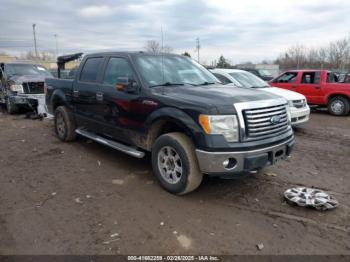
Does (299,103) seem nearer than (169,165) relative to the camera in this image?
No

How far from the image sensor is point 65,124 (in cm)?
667

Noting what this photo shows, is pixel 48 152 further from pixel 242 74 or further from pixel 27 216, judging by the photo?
pixel 242 74

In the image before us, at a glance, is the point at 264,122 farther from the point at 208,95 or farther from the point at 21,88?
the point at 21,88

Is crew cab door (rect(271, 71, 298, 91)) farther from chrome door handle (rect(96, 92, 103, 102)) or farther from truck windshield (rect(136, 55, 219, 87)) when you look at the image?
chrome door handle (rect(96, 92, 103, 102))

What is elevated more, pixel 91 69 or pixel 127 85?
pixel 91 69

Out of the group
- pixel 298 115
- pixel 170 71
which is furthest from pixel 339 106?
pixel 170 71

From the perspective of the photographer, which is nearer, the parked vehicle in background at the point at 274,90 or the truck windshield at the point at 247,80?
the parked vehicle in background at the point at 274,90

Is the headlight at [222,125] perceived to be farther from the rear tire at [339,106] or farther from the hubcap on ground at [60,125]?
the rear tire at [339,106]

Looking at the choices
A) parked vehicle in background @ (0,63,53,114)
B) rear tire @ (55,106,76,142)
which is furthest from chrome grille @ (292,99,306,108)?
parked vehicle in background @ (0,63,53,114)

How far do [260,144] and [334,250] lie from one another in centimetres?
138

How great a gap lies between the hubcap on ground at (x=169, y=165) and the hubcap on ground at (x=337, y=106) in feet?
29.9

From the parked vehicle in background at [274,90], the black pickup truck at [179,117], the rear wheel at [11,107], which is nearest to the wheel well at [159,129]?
the black pickup truck at [179,117]

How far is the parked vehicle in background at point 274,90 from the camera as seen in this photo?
8.09 meters

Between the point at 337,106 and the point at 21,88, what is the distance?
1116cm
